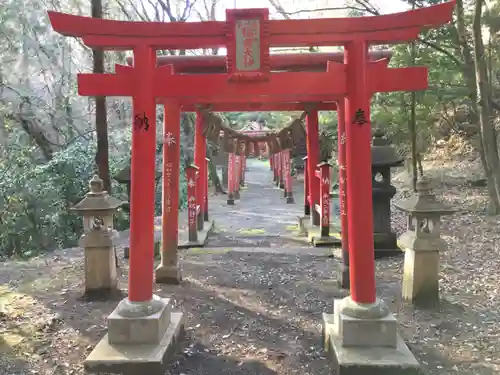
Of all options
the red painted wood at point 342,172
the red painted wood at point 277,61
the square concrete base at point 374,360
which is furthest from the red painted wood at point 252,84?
the square concrete base at point 374,360

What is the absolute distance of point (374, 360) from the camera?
3594 mm

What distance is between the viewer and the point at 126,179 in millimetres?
8039

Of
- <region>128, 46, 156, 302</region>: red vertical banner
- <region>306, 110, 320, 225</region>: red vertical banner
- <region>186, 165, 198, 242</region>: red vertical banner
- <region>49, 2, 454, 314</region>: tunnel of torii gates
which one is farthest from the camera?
<region>306, 110, 320, 225</region>: red vertical banner

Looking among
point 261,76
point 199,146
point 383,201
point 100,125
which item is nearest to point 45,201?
point 199,146

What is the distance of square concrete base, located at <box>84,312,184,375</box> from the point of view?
3.67 m

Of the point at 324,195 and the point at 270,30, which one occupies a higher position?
the point at 270,30

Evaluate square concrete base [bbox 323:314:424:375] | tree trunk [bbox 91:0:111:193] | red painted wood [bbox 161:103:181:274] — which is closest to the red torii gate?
square concrete base [bbox 323:314:424:375]

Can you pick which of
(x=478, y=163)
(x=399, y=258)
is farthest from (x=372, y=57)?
(x=478, y=163)

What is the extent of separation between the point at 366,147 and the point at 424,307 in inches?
94.8

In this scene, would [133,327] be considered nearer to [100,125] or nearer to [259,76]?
[259,76]

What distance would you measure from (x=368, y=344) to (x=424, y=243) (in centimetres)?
186

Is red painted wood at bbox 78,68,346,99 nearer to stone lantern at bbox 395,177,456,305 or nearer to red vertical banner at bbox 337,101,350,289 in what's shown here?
red vertical banner at bbox 337,101,350,289

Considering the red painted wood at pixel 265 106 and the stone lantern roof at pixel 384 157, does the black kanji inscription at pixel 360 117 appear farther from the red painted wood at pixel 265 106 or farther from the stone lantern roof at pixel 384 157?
the red painted wood at pixel 265 106

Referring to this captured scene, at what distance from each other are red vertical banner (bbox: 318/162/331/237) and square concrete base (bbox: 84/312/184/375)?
18.1 ft
